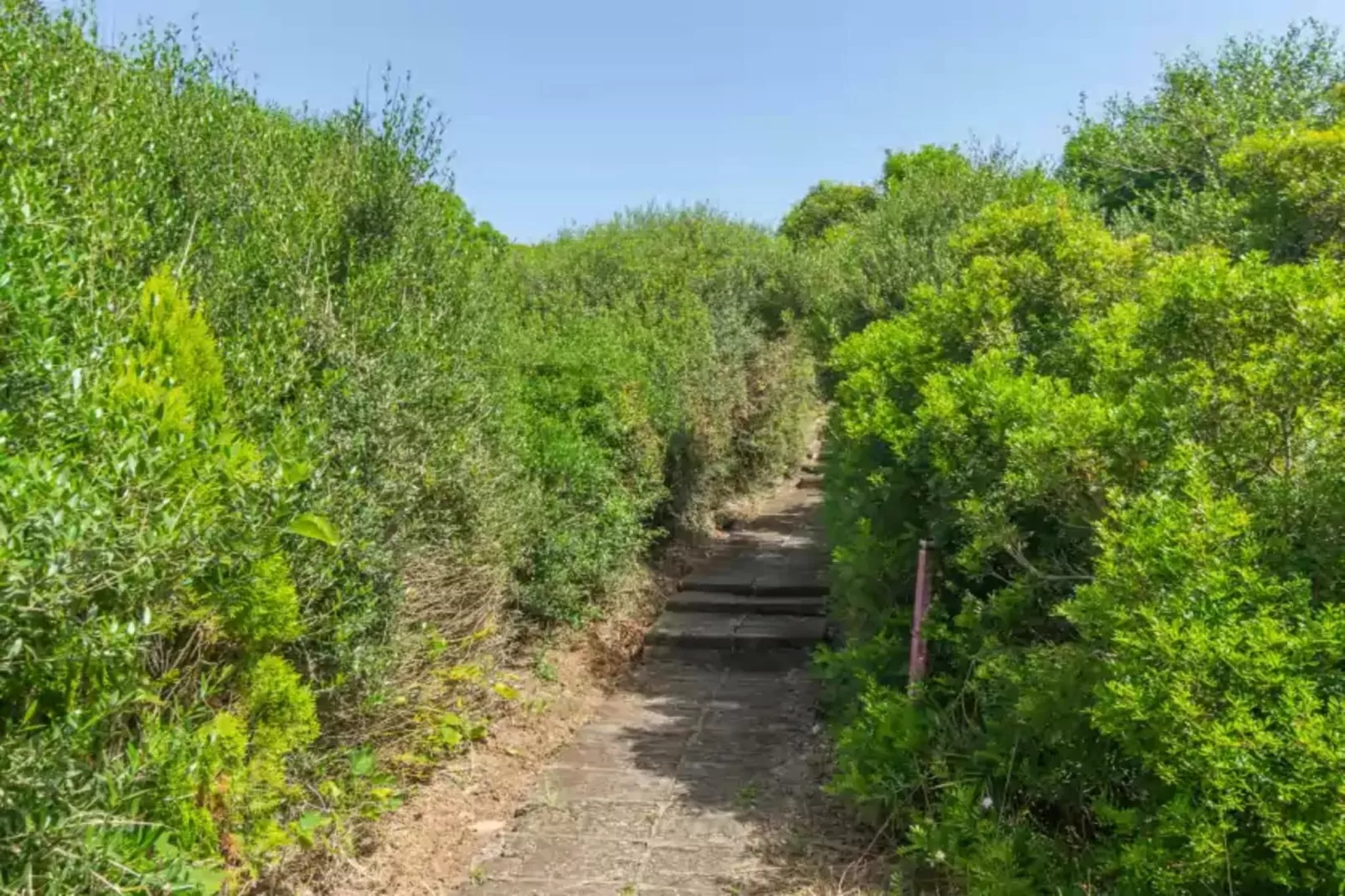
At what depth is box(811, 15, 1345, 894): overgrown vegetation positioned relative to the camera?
7.01 ft

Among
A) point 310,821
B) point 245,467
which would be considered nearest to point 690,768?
point 310,821

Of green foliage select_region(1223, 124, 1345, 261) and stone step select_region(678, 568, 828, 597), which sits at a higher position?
green foliage select_region(1223, 124, 1345, 261)

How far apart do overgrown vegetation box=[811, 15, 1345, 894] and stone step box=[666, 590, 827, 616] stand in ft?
7.53

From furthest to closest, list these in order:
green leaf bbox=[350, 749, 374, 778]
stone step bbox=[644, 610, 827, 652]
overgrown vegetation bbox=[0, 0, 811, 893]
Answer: stone step bbox=[644, 610, 827, 652], green leaf bbox=[350, 749, 374, 778], overgrown vegetation bbox=[0, 0, 811, 893]

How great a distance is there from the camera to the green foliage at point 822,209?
24.7 meters

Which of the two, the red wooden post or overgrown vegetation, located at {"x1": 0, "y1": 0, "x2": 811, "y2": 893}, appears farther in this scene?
the red wooden post

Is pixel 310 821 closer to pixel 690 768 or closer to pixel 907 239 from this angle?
pixel 690 768

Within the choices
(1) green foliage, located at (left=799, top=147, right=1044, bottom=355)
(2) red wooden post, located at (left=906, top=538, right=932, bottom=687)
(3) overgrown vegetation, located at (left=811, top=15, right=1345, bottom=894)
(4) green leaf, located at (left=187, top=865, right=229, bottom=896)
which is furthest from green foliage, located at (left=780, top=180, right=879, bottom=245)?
(4) green leaf, located at (left=187, top=865, right=229, bottom=896)

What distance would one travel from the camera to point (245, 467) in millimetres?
3168

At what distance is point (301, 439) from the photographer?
4.18 metres

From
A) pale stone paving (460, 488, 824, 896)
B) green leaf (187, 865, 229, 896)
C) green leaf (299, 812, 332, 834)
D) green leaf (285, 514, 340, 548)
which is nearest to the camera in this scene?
green leaf (187, 865, 229, 896)

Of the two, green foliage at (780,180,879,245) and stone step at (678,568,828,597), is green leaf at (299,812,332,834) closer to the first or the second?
stone step at (678,568,828,597)

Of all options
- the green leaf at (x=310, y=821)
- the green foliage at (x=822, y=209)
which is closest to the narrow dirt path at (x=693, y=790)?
the green leaf at (x=310, y=821)

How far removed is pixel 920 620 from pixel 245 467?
321 cm
